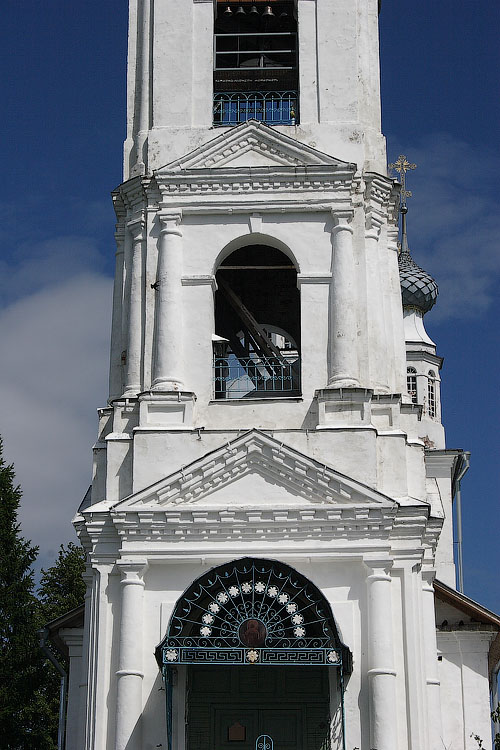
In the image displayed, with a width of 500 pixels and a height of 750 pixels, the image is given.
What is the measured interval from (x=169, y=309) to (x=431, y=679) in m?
5.97

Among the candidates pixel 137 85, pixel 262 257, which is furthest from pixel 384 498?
pixel 137 85

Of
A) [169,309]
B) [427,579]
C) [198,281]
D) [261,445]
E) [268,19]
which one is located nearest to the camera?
[261,445]

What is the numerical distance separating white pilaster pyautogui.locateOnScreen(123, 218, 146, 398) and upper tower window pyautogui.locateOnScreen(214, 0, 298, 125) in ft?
7.03

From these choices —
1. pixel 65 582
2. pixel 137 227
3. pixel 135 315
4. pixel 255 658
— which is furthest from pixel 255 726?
pixel 65 582

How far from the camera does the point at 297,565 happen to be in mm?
17625

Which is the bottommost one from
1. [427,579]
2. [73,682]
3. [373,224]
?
[73,682]

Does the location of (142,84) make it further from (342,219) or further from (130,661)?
(130,661)

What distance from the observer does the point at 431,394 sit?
42875mm

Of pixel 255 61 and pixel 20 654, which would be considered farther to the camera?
pixel 20 654

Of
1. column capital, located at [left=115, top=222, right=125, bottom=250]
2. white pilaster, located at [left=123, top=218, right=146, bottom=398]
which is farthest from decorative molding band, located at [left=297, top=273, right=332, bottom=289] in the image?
column capital, located at [left=115, top=222, right=125, bottom=250]

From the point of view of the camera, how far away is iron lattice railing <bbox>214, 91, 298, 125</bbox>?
20609mm

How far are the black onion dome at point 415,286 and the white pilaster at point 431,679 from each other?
25458mm

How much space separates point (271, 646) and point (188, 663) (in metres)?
1.00

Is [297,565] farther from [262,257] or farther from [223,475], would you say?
[262,257]
